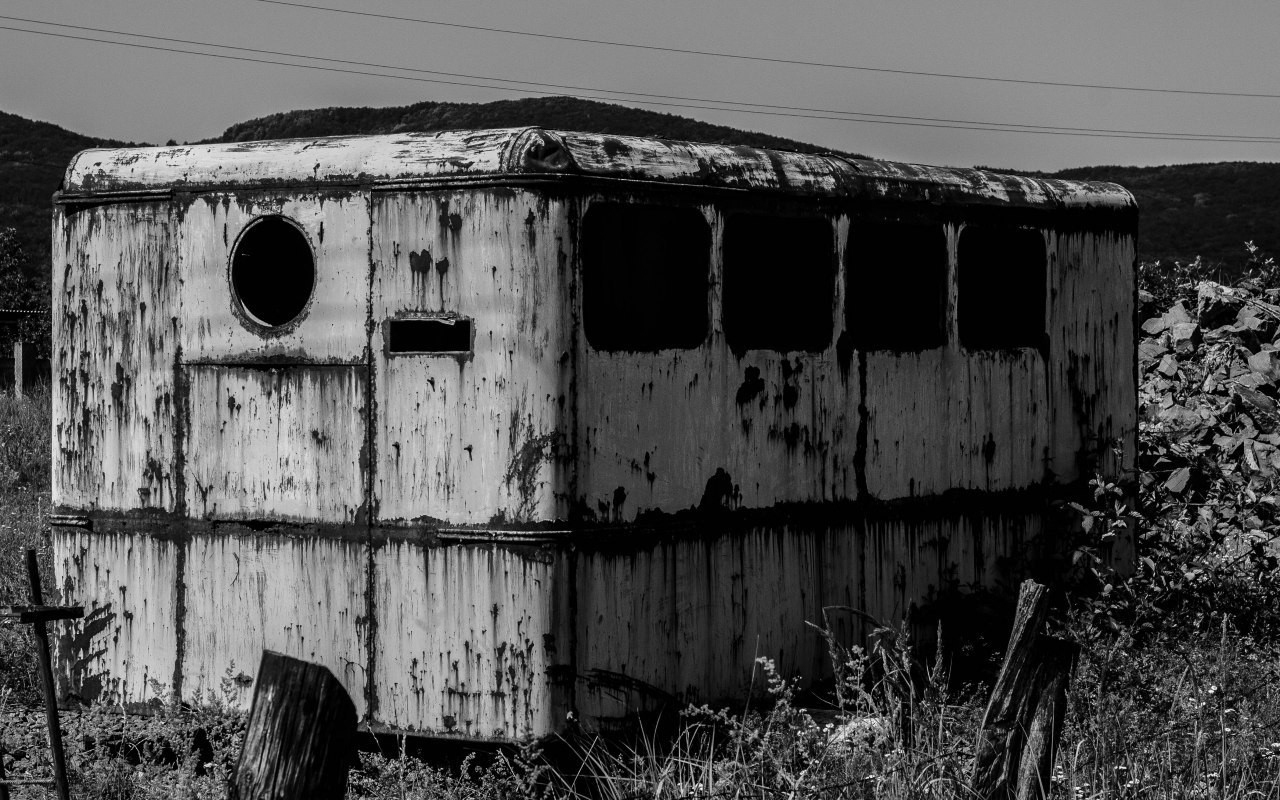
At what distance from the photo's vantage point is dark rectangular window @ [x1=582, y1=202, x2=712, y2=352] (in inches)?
210

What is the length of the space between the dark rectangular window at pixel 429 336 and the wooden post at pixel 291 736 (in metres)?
2.29

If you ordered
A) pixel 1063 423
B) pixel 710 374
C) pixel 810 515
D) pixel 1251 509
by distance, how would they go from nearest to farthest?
pixel 710 374 → pixel 810 515 → pixel 1063 423 → pixel 1251 509

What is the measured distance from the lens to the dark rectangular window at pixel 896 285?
21.1 ft

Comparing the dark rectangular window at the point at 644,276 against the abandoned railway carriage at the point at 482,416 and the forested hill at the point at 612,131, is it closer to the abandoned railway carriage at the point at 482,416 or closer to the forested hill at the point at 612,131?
the abandoned railway carriage at the point at 482,416

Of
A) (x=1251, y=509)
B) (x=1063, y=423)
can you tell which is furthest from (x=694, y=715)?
(x=1251, y=509)

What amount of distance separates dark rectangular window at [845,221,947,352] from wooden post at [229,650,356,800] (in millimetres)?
3664

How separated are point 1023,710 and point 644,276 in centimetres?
217

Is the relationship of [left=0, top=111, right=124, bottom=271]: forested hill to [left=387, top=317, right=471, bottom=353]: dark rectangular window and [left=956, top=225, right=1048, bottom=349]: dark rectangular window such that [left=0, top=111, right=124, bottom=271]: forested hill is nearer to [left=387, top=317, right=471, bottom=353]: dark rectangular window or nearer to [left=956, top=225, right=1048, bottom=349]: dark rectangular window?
[left=956, top=225, right=1048, bottom=349]: dark rectangular window

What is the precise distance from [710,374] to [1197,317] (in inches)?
269

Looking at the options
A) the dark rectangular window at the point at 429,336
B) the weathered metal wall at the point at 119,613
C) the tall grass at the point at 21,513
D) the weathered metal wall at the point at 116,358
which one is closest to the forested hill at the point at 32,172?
the tall grass at the point at 21,513

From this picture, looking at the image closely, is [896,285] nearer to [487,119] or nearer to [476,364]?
[476,364]

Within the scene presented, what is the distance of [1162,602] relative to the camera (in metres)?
7.94

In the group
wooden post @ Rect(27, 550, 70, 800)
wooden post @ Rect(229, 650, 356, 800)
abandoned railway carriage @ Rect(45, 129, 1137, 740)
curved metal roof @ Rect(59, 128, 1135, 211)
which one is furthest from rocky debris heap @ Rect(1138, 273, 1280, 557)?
wooden post @ Rect(229, 650, 356, 800)

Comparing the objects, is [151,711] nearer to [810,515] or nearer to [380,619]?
[380,619]
